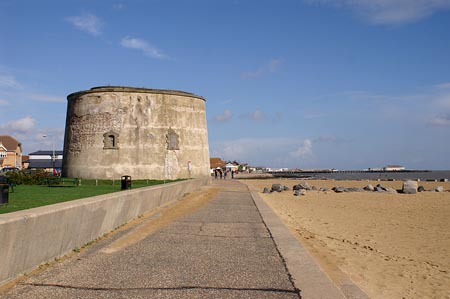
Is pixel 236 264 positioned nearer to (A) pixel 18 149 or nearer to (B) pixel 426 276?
(B) pixel 426 276

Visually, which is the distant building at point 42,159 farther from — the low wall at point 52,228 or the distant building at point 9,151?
the low wall at point 52,228

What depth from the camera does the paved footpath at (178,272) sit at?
5.34 m

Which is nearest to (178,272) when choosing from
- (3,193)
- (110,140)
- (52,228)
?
(52,228)

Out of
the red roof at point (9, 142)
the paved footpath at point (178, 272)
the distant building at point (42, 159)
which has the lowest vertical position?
the paved footpath at point (178, 272)

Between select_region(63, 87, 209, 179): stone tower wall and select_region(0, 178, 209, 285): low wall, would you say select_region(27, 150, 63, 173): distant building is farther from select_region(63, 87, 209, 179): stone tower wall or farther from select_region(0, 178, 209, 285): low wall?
select_region(0, 178, 209, 285): low wall

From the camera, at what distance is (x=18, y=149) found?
9756cm

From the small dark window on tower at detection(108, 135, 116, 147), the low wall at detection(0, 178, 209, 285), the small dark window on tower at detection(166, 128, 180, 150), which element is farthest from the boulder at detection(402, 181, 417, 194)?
the low wall at detection(0, 178, 209, 285)

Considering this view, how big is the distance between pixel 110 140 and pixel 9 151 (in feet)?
235

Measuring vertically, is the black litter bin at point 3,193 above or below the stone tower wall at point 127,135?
below

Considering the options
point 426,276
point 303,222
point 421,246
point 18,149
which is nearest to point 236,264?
point 426,276

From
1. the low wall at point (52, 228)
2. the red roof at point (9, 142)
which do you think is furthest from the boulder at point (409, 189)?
the red roof at point (9, 142)

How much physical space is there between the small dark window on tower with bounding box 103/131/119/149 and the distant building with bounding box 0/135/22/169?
216 feet

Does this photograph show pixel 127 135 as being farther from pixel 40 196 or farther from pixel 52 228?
pixel 52 228

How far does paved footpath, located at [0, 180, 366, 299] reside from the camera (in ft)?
17.5
